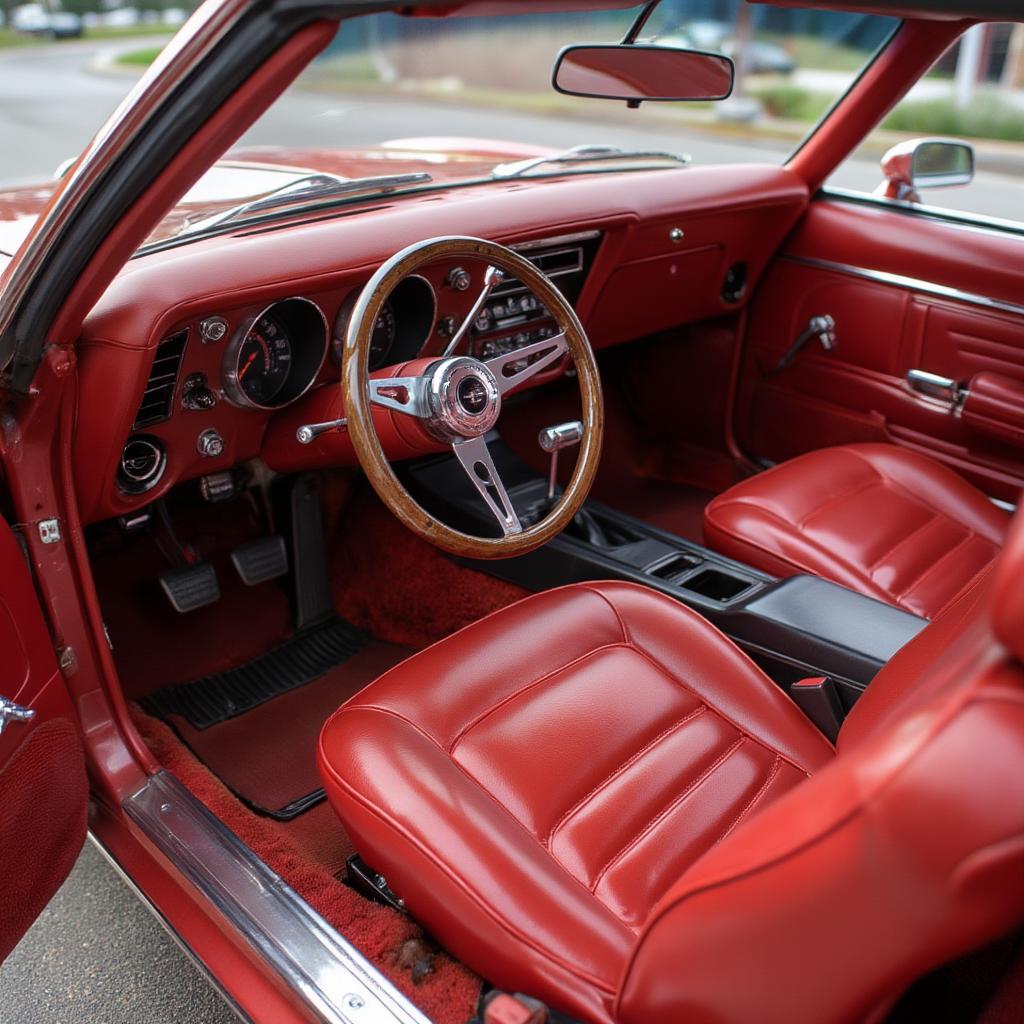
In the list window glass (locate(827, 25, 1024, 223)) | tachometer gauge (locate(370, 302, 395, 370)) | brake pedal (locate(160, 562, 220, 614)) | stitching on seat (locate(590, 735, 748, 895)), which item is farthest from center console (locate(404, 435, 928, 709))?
window glass (locate(827, 25, 1024, 223))

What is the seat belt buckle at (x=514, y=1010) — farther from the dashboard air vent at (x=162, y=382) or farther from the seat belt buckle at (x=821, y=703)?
the dashboard air vent at (x=162, y=382)

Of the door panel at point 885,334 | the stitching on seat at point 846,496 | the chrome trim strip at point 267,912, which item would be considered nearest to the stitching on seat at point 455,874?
the chrome trim strip at point 267,912

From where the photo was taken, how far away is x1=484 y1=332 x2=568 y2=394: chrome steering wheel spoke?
1774 mm

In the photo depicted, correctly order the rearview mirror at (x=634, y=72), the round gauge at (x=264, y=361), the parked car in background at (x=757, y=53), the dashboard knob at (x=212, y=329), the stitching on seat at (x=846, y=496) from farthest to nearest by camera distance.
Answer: the parked car in background at (x=757, y=53)
the stitching on seat at (x=846, y=496)
the rearview mirror at (x=634, y=72)
the round gauge at (x=264, y=361)
the dashboard knob at (x=212, y=329)

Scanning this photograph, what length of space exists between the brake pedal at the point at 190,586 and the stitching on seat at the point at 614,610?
103cm

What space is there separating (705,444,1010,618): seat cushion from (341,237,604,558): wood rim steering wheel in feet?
1.67

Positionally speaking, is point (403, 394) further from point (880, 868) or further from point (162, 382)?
point (880, 868)

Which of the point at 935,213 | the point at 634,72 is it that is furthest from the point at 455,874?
the point at 935,213

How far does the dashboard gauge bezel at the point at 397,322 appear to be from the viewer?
1.93 metres

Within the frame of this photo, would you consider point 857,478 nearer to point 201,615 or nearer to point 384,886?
point 384,886

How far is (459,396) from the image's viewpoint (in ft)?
5.35

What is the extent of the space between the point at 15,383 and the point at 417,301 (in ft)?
2.77

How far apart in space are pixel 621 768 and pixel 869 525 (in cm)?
96

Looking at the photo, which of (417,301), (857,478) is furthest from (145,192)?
(857,478)
